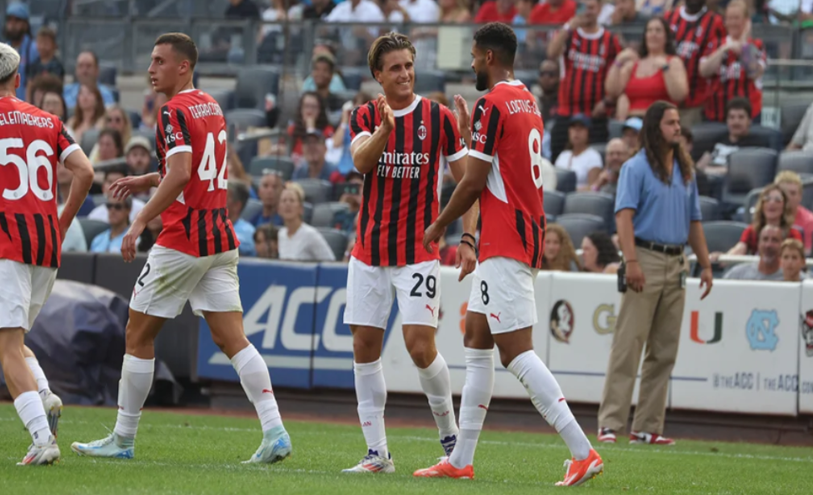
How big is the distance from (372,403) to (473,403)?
59cm

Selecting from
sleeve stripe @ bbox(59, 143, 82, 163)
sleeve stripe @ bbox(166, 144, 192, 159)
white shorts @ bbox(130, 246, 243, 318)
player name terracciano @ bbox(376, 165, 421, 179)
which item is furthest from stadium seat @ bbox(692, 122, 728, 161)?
sleeve stripe @ bbox(59, 143, 82, 163)

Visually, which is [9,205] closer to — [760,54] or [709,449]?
[709,449]

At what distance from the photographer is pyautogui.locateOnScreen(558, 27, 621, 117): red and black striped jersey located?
48.2 feet

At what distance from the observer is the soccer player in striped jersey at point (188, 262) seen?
6.55 meters

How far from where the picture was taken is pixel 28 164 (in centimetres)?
619

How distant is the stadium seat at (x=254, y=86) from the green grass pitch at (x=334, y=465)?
7.52 metres

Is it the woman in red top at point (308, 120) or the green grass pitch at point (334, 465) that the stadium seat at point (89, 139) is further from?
the green grass pitch at point (334, 465)

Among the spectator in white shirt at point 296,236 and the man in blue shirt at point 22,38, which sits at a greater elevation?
the man in blue shirt at point 22,38

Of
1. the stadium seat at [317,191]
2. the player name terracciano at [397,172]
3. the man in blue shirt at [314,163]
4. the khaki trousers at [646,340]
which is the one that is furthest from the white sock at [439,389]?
the man in blue shirt at [314,163]

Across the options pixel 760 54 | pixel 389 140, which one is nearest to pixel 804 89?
pixel 760 54

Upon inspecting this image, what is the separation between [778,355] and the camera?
1008cm

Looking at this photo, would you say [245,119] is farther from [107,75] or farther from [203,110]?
[203,110]

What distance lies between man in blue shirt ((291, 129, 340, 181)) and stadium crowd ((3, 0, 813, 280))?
13 millimetres

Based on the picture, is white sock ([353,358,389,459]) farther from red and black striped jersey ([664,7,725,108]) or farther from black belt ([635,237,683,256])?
red and black striped jersey ([664,7,725,108])
